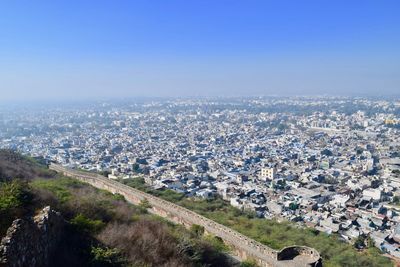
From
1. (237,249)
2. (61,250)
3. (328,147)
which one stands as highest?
(61,250)

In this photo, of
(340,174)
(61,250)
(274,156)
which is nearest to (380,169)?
(340,174)

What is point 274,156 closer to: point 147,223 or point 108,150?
point 108,150

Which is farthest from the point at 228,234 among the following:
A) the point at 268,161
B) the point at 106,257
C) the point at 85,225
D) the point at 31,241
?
the point at 268,161

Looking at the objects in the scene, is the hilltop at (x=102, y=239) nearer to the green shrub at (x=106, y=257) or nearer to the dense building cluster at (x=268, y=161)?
the green shrub at (x=106, y=257)

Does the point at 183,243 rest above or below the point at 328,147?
above

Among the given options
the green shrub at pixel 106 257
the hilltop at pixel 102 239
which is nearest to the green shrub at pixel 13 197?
the hilltop at pixel 102 239

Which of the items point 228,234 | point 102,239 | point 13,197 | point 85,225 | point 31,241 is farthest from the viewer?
point 228,234

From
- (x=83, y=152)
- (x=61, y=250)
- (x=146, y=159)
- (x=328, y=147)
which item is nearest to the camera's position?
(x=61, y=250)

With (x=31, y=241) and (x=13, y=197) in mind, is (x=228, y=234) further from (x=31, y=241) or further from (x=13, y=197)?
(x=31, y=241)
